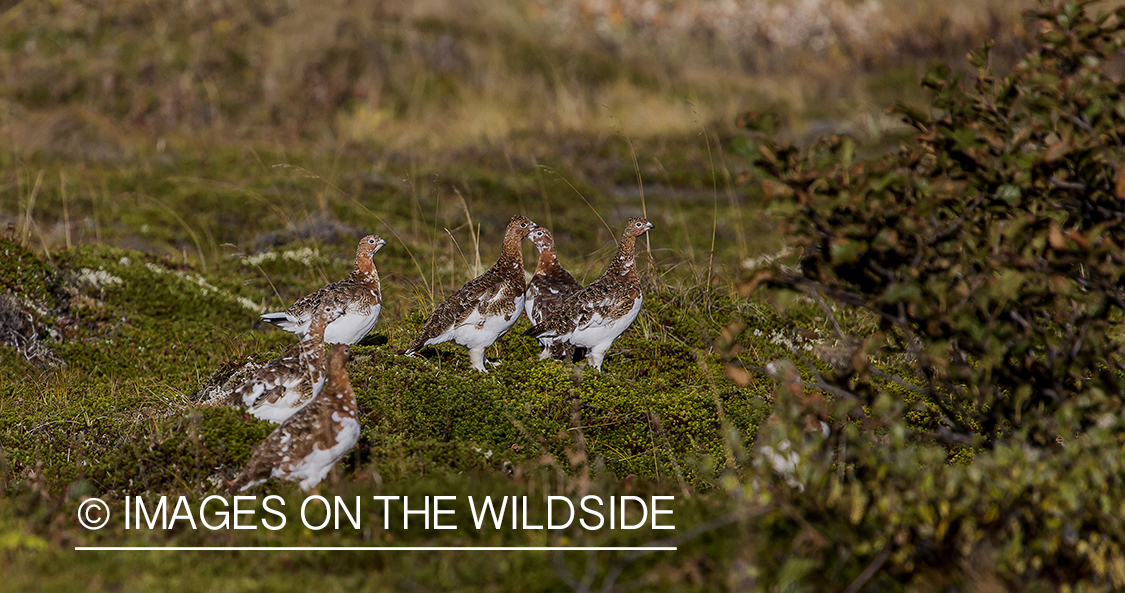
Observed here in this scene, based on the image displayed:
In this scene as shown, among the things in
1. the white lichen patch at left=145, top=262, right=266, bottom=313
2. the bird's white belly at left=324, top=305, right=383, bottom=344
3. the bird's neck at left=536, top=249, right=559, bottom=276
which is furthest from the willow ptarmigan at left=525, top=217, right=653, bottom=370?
the white lichen patch at left=145, top=262, right=266, bottom=313

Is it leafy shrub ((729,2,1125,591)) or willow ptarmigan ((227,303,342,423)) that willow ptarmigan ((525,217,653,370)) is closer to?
willow ptarmigan ((227,303,342,423))

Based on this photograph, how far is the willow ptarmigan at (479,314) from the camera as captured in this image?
26.8 ft

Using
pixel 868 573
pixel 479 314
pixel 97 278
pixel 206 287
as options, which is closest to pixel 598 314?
pixel 479 314

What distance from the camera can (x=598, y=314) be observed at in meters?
8.21

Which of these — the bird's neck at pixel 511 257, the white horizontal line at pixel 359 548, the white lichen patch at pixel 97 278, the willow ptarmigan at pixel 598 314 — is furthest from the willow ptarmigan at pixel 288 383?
the white lichen patch at pixel 97 278

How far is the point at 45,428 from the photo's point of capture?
7.93m

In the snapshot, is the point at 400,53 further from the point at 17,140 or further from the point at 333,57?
the point at 17,140

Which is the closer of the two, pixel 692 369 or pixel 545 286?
pixel 692 369

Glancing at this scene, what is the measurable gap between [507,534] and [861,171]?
2.59m

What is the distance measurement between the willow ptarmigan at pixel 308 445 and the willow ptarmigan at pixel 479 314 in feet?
6.21

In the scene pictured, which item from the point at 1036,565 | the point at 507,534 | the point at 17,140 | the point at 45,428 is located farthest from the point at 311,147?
the point at 1036,565

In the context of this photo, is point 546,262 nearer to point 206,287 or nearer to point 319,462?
point 319,462

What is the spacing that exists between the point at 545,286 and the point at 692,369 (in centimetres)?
155

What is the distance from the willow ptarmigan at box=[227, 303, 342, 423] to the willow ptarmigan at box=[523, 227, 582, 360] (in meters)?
2.32
